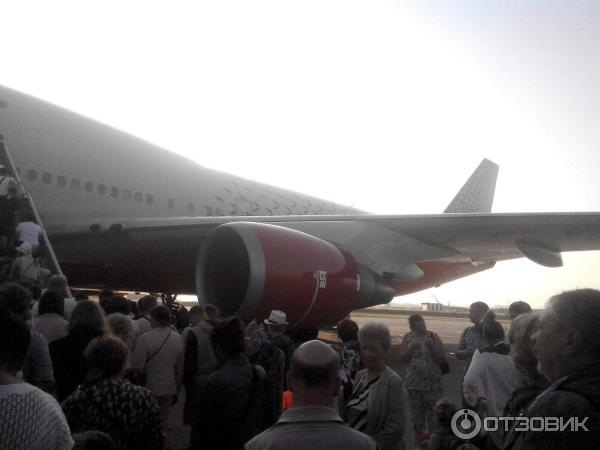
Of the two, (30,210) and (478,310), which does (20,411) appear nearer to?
(478,310)

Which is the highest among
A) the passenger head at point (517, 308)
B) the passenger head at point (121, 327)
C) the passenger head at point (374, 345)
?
the passenger head at point (517, 308)

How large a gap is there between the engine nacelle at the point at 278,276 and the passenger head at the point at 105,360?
393 cm

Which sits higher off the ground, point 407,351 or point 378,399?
point 378,399

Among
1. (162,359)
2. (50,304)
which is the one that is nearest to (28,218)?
(50,304)

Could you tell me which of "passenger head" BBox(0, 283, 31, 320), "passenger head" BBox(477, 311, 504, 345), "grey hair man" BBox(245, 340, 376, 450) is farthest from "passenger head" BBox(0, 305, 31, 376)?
"passenger head" BBox(477, 311, 504, 345)

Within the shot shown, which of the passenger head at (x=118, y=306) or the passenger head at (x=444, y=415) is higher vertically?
the passenger head at (x=444, y=415)

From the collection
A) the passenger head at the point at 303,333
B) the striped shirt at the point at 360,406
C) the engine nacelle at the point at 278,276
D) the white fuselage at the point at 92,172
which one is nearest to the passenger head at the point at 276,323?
the striped shirt at the point at 360,406

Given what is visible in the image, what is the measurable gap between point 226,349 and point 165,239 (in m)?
5.92

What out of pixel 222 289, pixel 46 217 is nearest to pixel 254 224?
pixel 222 289

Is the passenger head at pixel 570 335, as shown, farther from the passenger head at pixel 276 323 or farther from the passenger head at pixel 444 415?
the passenger head at pixel 276 323

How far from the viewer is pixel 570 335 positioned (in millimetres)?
1512

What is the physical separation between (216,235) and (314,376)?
5417 mm

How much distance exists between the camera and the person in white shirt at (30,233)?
603 cm

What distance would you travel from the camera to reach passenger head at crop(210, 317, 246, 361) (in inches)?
112
